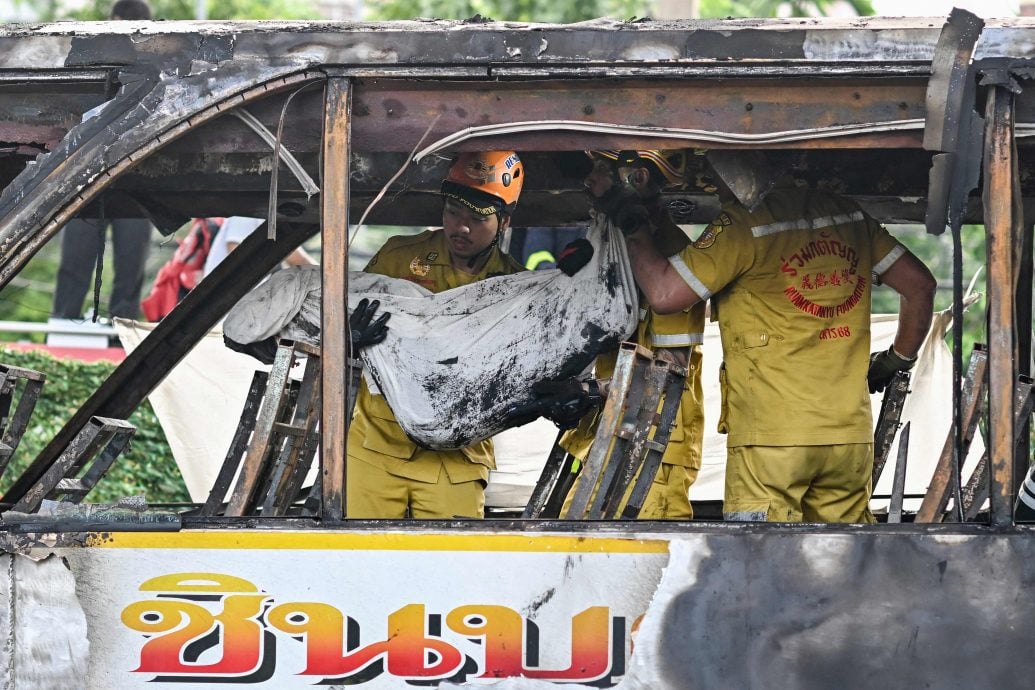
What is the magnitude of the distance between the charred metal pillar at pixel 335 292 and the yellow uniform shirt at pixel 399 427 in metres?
1.57

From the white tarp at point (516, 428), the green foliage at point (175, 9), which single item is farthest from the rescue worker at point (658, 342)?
the green foliage at point (175, 9)

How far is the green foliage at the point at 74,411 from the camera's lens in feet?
24.8

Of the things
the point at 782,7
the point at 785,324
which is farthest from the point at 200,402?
the point at 782,7

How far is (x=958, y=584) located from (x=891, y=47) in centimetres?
118

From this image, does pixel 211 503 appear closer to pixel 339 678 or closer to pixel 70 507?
pixel 70 507

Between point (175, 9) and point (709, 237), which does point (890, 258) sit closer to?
point (709, 237)

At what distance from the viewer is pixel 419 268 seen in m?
4.76

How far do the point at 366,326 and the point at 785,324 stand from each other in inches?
48.8

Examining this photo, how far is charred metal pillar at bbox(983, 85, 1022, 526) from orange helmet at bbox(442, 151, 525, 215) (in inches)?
67.4

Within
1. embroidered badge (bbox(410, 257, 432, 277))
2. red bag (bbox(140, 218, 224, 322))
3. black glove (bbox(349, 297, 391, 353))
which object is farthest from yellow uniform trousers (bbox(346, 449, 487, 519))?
red bag (bbox(140, 218, 224, 322))

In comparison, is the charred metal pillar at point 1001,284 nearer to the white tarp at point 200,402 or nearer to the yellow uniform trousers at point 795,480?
the yellow uniform trousers at point 795,480

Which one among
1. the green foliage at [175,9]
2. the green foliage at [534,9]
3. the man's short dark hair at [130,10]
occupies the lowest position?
the man's short dark hair at [130,10]

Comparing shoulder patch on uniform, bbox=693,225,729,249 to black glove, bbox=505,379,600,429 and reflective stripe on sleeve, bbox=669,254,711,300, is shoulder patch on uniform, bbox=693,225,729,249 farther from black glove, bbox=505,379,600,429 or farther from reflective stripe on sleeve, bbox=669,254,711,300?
black glove, bbox=505,379,600,429

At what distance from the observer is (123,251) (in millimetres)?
9047
